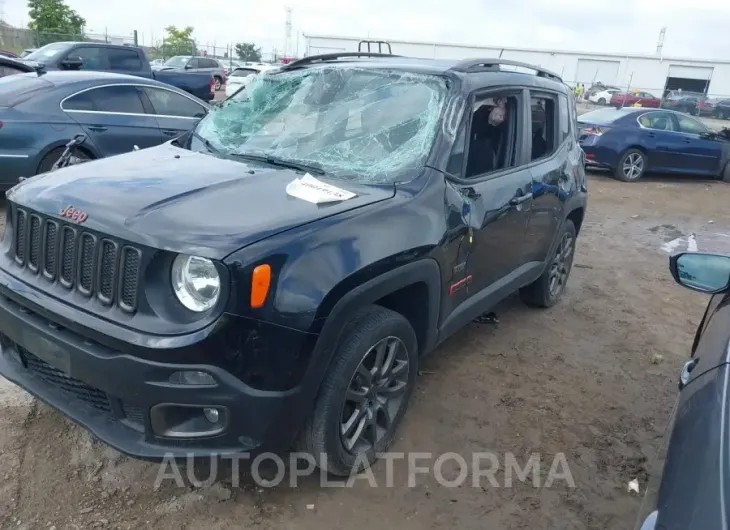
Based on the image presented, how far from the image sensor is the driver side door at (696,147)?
41.7 ft

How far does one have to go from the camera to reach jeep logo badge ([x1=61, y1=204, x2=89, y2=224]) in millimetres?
2504

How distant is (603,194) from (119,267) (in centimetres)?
1024

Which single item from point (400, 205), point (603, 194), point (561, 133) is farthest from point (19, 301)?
Result: point (603, 194)

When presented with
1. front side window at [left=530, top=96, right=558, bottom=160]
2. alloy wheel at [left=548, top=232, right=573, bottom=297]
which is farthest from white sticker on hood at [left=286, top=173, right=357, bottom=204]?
alloy wheel at [left=548, top=232, right=573, bottom=297]

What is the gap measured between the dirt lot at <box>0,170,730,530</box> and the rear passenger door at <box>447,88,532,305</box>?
646 millimetres

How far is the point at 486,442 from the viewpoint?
3.37 metres

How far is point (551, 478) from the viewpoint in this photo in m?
3.13

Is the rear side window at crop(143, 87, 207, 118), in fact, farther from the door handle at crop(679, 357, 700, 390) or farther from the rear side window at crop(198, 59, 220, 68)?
the rear side window at crop(198, 59, 220, 68)

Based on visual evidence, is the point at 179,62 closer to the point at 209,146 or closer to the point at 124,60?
the point at 124,60

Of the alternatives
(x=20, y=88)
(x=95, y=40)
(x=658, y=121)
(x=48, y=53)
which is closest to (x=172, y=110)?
(x=20, y=88)

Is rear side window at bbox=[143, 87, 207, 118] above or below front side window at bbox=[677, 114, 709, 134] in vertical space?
below

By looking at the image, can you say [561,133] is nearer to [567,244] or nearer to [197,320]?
[567,244]

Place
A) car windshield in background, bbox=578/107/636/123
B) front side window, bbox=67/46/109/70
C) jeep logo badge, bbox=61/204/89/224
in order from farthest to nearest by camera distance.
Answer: front side window, bbox=67/46/109/70 < car windshield in background, bbox=578/107/636/123 < jeep logo badge, bbox=61/204/89/224

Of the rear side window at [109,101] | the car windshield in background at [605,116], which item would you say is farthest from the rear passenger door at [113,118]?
the car windshield in background at [605,116]
